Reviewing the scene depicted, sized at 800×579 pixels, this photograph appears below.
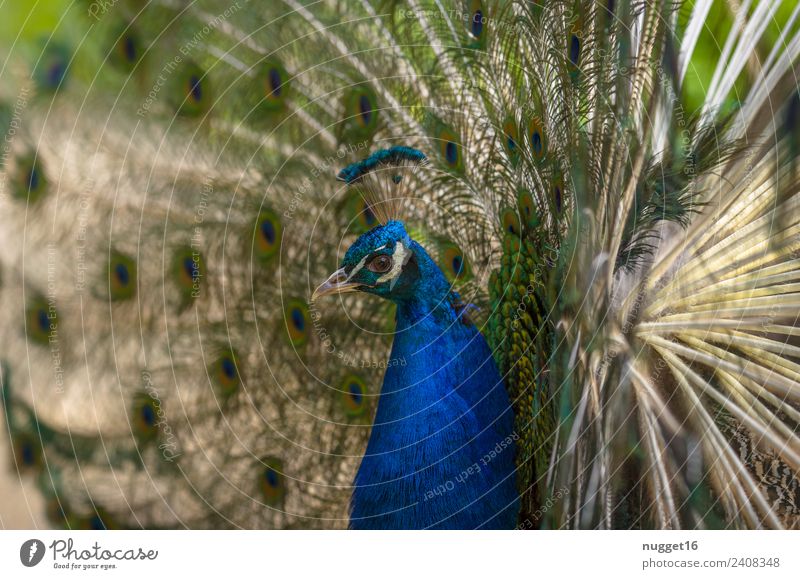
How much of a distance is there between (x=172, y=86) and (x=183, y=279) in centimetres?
34

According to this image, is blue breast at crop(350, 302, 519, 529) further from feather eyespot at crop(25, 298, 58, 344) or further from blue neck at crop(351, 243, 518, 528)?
feather eyespot at crop(25, 298, 58, 344)

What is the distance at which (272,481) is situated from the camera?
1.23 metres

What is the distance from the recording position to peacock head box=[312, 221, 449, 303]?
1.02 m

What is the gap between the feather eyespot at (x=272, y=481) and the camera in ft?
4.01

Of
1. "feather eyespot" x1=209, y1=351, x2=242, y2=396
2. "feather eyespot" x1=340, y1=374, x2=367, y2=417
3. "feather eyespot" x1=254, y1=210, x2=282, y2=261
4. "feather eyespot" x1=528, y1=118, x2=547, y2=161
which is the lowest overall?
"feather eyespot" x1=340, y1=374, x2=367, y2=417

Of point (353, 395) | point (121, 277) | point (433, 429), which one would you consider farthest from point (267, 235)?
point (433, 429)

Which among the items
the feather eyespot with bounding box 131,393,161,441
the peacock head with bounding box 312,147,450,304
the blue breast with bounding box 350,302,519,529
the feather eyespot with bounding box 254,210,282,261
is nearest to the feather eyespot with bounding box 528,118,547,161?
the peacock head with bounding box 312,147,450,304

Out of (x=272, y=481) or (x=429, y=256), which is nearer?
(x=429, y=256)

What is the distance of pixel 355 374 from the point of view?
1.29 meters

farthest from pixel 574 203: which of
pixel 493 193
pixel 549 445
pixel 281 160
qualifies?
pixel 281 160

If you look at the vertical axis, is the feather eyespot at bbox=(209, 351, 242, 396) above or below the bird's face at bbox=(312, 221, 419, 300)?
below

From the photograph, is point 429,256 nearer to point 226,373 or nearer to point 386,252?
point 386,252
